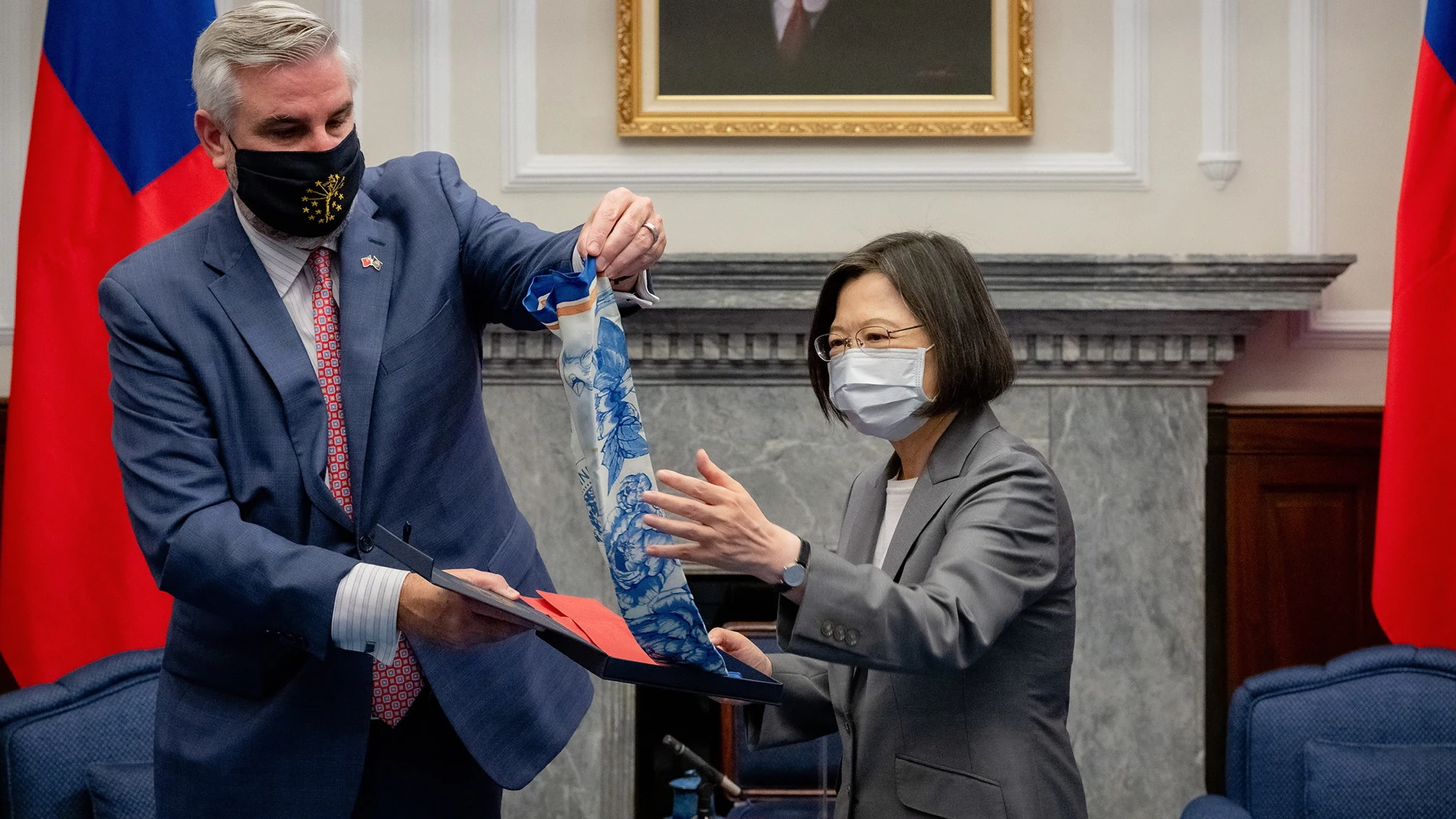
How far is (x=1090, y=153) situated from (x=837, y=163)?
2.17 feet

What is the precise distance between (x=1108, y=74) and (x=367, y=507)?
2.50 meters

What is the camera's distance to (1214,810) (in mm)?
2635

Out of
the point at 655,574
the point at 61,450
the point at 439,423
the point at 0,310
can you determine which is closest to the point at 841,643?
the point at 655,574

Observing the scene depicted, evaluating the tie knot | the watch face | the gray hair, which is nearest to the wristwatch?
the watch face

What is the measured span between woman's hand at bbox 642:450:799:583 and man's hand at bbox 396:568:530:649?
0.20 metres

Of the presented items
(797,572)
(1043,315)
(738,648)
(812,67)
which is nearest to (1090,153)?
(1043,315)

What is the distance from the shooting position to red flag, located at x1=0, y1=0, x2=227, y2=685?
2828mm

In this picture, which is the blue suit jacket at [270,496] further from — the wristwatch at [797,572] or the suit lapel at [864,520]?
the suit lapel at [864,520]

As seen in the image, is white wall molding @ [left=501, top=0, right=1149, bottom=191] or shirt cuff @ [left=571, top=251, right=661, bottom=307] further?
white wall molding @ [left=501, top=0, right=1149, bottom=191]

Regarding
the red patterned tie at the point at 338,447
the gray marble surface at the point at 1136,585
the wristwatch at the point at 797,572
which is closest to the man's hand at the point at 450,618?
the red patterned tie at the point at 338,447

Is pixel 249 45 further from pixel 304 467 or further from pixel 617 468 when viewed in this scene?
pixel 617 468

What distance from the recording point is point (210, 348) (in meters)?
1.41

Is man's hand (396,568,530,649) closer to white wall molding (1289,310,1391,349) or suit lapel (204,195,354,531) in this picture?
suit lapel (204,195,354,531)

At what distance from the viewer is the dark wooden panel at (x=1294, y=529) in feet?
10.5
